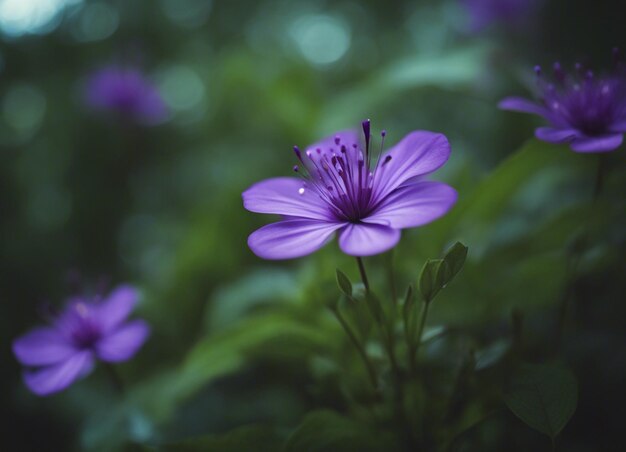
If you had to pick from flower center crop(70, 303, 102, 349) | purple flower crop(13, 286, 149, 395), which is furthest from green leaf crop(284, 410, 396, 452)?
flower center crop(70, 303, 102, 349)

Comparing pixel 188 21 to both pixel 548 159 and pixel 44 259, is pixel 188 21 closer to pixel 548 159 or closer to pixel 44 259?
pixel 44 259

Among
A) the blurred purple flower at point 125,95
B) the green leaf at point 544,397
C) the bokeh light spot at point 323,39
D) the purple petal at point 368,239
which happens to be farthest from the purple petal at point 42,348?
the bokeh light spot at point 323,39

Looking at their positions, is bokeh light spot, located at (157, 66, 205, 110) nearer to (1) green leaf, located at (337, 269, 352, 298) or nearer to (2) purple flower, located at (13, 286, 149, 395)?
(2) purple flower, located at (13, 286, 149, 395)

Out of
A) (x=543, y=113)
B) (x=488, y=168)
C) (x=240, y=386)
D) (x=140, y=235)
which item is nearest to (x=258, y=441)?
(x=240, y=386)

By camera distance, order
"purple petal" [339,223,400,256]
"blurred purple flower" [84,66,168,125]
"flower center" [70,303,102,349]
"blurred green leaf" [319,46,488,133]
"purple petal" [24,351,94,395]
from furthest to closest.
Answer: "blurred purple flower" [84,66,168,125], "blurred green leaf" [319,46,488,133], "flower center" [70,303,102,349], "purple petal" [24,351,94,395], "purple petal" [339,223,400,256]

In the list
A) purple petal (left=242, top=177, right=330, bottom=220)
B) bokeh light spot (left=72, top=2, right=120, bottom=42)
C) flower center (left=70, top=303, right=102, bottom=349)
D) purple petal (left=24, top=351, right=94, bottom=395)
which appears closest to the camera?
purple petal (left=242, top=177, right=330, bottom=220)

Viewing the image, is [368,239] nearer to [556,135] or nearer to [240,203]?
[556,135]
